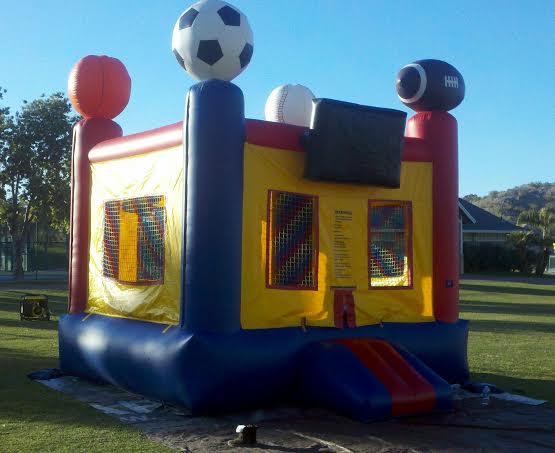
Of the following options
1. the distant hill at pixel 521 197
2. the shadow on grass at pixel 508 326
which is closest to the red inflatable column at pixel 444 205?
the shadow on grass at pixel 508 326

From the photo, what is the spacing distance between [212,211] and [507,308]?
45.8 feet

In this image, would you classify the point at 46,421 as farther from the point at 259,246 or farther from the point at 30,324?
the point at 30,324

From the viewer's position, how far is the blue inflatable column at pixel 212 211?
625cm

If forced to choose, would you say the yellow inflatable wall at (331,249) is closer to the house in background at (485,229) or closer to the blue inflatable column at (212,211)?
the blue inflatable column at (212,211)

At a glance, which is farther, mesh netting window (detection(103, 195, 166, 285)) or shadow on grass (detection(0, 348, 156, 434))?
mesh netting window (detection(103, 195, 166, 285))

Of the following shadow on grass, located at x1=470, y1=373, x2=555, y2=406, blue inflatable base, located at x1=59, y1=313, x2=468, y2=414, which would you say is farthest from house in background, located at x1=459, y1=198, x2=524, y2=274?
blue inflatable base, located at x1=59, y1=313, x2=468, y2=414

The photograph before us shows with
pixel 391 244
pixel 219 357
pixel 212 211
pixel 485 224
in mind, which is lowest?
pixel 219 357

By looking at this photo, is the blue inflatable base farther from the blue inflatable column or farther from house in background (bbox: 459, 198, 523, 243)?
house in background (bbox: 459, 198, 523, 243)

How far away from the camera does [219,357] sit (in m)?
6.13

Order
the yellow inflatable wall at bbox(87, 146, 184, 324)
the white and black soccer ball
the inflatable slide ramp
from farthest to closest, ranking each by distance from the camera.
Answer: the yellow inflatable wall at bbox(87, 146, 184, 324), the white and black soccer ball, the inflatable slide ramp

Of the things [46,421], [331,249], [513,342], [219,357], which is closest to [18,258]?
[513,342]

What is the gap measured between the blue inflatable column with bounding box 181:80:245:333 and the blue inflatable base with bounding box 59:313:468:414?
0.23 metres

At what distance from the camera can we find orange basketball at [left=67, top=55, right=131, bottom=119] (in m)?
8.27

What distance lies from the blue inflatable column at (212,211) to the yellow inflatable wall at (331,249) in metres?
0.22
